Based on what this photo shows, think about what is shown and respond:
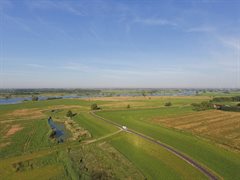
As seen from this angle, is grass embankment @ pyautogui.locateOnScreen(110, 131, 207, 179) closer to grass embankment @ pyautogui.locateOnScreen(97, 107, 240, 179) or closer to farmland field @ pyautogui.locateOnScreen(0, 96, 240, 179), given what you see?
farmland field @ pyautogui.locateOnScreen(0, 96, 240, 179)

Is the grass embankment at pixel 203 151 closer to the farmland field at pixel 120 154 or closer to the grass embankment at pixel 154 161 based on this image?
the farmland field at pixel 120 154

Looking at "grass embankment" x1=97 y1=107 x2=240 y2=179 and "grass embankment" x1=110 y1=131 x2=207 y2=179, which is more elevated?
"grass embankment" x1=97 y1=107 x2=240 y2=179

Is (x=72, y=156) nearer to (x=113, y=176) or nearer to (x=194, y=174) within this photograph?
(x=113, y=176)

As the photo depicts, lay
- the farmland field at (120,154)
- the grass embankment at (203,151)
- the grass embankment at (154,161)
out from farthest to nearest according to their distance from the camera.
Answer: the grass embankment at (203,151) < the farmland field at (120,154) < the grass embankment at (154,161)

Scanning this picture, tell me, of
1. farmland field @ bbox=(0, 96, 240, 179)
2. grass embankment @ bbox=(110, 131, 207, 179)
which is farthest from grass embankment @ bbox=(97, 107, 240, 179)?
grass embankment @ bbox=(110, 131, 207, 179)

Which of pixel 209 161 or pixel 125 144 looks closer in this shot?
pixel 209 161

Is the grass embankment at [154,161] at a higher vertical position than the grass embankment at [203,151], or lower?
lower

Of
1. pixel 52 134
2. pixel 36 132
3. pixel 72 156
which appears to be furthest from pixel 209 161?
pixel 36 132

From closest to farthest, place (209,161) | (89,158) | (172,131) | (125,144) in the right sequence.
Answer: (209,161) < (89,158) < (125,144) < (172,131)

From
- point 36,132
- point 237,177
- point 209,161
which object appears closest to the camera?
point 237,177

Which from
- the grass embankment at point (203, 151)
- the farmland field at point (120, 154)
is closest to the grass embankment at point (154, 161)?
the farmland field at point (120, 154)
